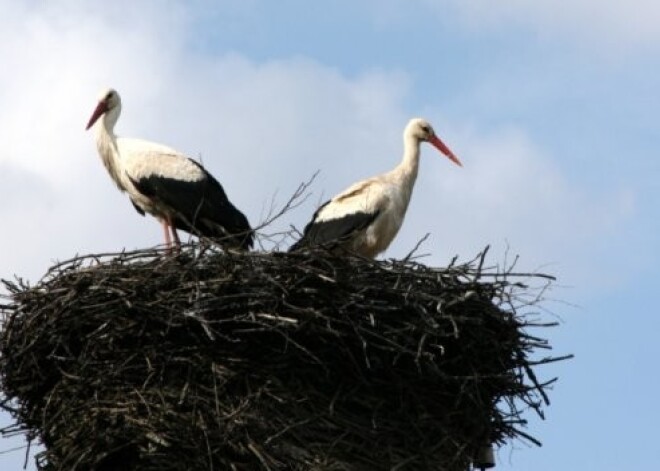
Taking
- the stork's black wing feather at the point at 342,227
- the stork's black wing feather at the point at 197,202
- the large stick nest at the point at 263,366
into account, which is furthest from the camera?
the stork's black wing feather at the point at 197,202

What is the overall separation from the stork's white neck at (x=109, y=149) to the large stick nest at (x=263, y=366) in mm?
2633

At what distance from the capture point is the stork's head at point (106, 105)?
1234cm

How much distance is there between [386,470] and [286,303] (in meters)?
0.91

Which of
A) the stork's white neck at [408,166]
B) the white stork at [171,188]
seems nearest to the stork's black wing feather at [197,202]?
the white stork at [171,188]

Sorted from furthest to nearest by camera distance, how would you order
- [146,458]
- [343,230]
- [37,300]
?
[343,230]
[37,300]
[146,458]

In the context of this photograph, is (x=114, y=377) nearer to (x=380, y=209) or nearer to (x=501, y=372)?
(x=501, y=372)

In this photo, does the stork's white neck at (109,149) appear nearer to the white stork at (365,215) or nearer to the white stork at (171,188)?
the white stork at (171,188)

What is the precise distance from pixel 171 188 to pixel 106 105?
104 centimetres

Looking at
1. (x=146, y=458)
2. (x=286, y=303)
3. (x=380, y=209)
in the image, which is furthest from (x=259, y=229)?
(x=380, y=209)

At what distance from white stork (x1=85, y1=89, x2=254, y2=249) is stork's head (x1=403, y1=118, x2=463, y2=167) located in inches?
53.3

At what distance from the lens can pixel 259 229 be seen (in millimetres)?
9523

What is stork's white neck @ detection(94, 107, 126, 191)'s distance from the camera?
11969 millimetres

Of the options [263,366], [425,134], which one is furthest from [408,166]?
[263,366]

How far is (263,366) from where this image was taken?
29.5ft
